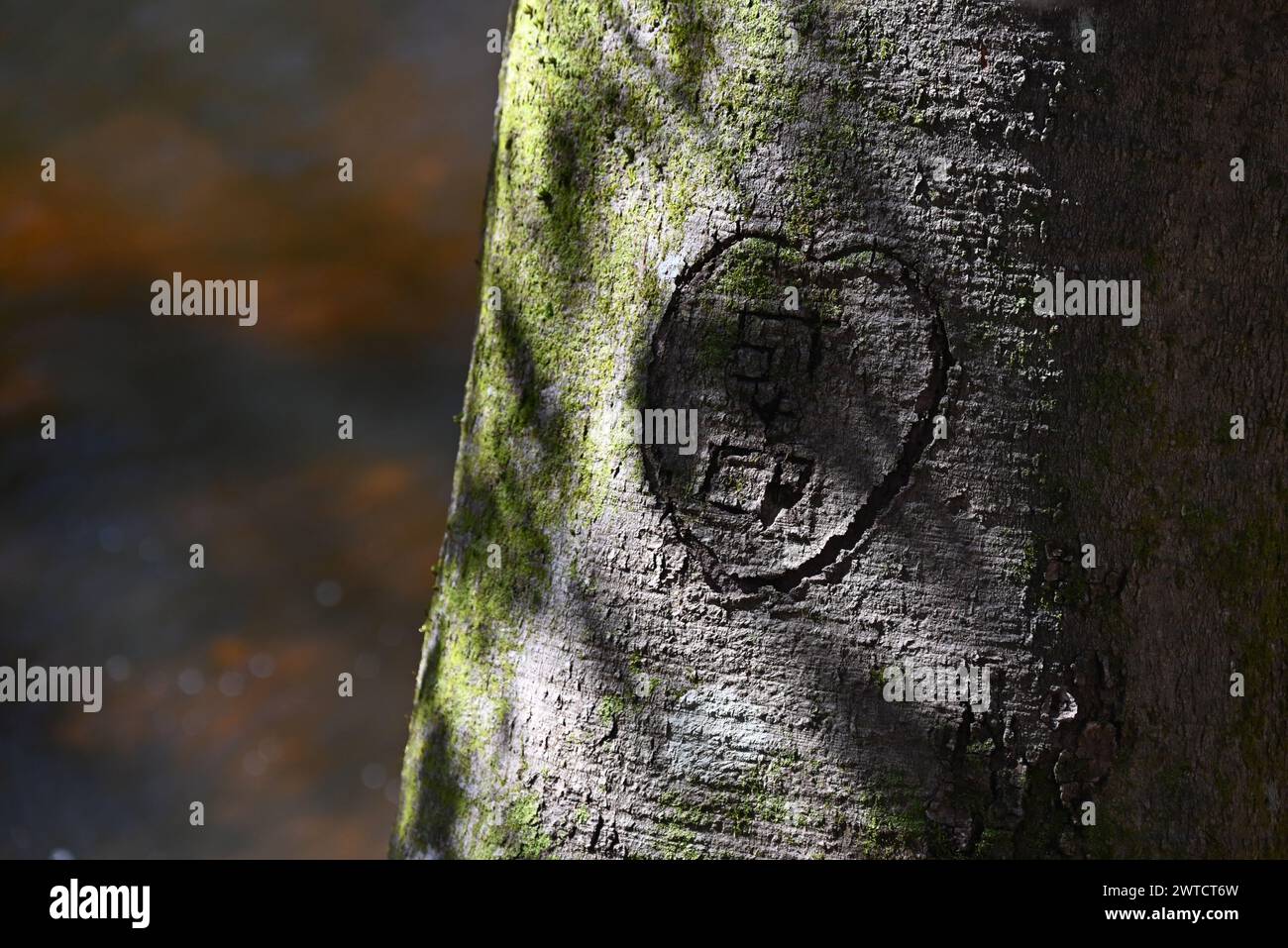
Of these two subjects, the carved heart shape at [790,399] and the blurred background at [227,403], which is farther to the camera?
the blurred background at [227,403]

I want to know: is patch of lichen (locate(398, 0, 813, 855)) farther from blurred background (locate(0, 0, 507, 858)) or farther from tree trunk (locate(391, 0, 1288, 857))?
blurred background (locate(0, 0, 507, 858))

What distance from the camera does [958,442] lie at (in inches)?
46.9

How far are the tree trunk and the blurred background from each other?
3.56 m

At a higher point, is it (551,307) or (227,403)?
(227,403)

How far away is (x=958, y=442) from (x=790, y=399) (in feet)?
0.60

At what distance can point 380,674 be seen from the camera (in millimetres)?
5043

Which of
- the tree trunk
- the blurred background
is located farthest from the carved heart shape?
the blurred background

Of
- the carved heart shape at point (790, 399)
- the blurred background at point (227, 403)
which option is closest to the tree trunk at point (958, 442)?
the carved heart shape at point (790, 399)

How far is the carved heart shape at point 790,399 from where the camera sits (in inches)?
47.1

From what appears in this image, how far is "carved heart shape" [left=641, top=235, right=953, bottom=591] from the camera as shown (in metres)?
1.20

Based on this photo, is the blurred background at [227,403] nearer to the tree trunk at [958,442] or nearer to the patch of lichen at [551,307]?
the patch of lichen at [551,307]

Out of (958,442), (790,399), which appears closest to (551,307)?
(790,399)

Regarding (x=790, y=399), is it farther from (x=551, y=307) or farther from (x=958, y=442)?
(x=551, y=307)
